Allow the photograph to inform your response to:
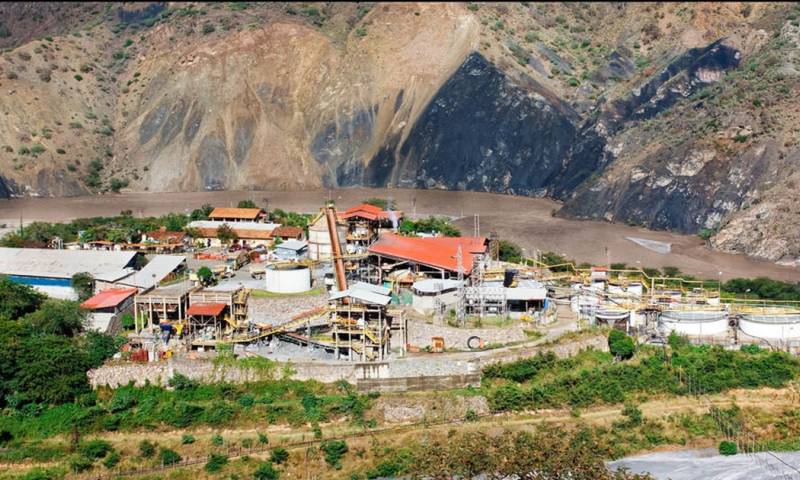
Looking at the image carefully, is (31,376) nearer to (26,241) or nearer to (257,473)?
(257,473)

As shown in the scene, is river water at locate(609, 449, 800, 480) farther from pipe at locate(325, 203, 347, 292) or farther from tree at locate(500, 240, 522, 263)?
tree at locate(500, 240, 522, 263)

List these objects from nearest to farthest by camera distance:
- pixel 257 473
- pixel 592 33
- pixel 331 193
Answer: pixel 257 473 < pixel 331 193 < pixel 592 33

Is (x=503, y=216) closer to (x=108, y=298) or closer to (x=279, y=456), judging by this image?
(x=108, y=298)

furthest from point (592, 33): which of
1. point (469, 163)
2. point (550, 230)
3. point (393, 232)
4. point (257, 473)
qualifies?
point (257, 473)

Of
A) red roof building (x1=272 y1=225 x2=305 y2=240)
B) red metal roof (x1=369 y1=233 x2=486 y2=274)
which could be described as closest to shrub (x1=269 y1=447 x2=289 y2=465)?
red metal roof (x1=369 y1=233 x2=486 y2=274)

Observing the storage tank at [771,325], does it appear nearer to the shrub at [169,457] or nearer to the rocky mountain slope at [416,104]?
the shrub at [169,457]
